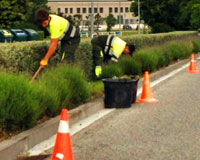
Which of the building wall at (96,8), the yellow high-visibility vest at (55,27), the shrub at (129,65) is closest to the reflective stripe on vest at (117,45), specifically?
the shrub at (129,65)

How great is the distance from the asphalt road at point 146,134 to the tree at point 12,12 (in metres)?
57.8

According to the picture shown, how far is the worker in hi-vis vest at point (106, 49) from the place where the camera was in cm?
1218

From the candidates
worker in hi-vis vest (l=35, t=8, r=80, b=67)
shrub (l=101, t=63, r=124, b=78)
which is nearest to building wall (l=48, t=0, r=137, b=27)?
shrub (l=101, t=63, r=124, b=78)

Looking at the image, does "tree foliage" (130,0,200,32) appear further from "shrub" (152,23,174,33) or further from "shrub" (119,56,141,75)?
"shrub" (119,56,141,75)

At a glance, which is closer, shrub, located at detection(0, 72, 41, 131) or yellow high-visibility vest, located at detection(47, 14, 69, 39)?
shrub, located at detection(0, 72, 41, 131)

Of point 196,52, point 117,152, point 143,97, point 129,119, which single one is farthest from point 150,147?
point 196,52

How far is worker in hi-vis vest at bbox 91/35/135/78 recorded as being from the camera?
40.0 ft

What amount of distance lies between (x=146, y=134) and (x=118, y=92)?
231 cm

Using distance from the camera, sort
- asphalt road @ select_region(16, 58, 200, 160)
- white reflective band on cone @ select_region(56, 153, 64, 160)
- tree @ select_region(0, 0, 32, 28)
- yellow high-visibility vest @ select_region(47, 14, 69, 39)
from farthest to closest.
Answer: tree @ select_region(0, 0, 32, 28) < yellow high-visibility vest @ select_region(47, 14, 69, 39) < asphalt road @ select_region(16, 58, 200, 160) < white reflective band on cone @ select_region(56, 153, 64, 160)

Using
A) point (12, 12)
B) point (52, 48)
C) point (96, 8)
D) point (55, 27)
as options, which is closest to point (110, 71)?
point (55, 27)

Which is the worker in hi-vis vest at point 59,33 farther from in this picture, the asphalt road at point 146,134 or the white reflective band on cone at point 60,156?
the white reflective band on cone at point 60,156

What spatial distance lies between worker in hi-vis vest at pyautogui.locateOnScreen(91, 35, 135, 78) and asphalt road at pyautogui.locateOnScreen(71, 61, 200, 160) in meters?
1.98

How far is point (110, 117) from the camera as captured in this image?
880 cm

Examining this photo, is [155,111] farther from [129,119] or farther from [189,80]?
[189,80]
